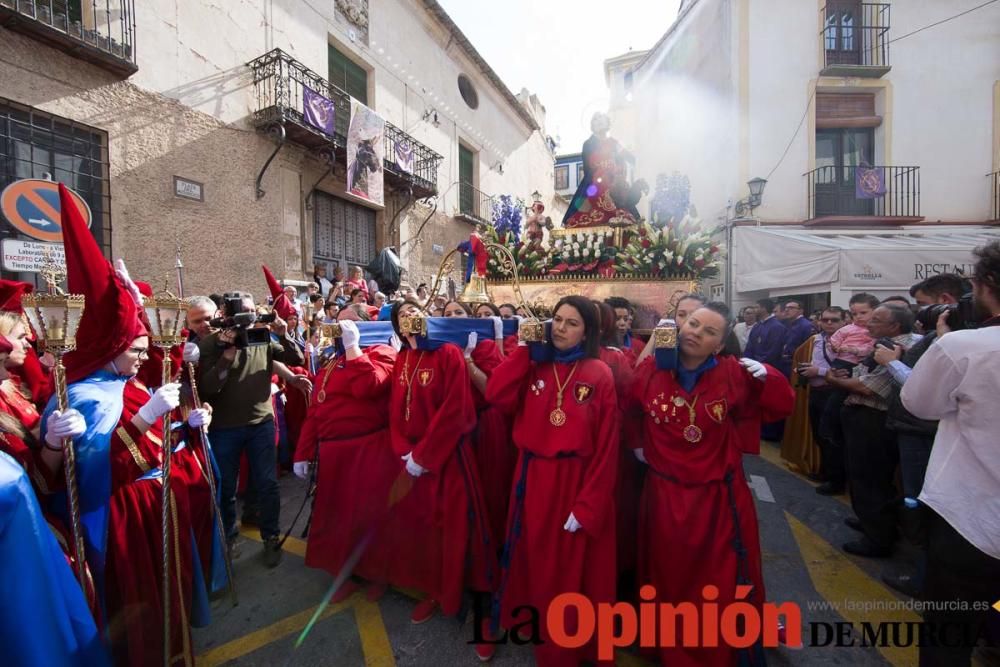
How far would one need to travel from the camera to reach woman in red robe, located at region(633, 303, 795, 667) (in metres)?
2.36

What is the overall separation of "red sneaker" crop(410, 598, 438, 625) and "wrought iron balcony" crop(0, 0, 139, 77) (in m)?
7.90

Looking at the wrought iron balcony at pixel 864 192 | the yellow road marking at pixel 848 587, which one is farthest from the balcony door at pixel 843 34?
the yellow road marking at pixel 848 587

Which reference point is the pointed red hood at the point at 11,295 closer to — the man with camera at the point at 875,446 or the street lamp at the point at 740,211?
the man with camera at the point at 875,446

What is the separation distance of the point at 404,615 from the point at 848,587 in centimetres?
308

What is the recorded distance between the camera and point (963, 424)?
189cm

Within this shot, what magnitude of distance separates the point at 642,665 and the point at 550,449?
1.35m

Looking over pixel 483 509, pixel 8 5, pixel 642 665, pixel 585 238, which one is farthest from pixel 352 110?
pixel 642 665

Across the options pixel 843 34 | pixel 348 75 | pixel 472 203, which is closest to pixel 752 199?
pixel 843 34

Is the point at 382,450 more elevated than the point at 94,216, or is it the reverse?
the point at 94,216

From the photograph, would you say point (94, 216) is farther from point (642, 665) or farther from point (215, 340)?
point (642, 665)

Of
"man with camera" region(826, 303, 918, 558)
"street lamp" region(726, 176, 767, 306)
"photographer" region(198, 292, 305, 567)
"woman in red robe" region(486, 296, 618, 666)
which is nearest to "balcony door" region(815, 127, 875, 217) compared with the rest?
"street lamp" region(726, 176, 767, 306)

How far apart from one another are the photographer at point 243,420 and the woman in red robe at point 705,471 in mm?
2798

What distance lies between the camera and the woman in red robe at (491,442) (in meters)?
3.32

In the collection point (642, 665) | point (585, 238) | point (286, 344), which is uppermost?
point (585, 238)
